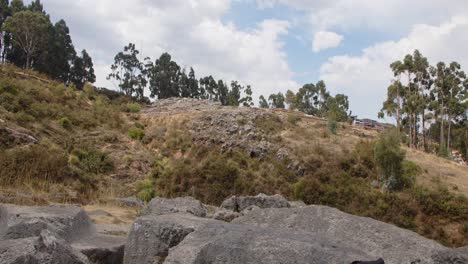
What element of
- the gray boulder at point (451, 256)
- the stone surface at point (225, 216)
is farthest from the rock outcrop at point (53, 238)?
the gray boulder at point (451, 256)

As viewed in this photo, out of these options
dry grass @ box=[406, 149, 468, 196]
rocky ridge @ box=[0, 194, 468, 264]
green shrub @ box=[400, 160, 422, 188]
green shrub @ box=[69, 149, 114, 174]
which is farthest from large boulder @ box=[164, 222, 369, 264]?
dry grass @ box=[406, 149, 468, 196]

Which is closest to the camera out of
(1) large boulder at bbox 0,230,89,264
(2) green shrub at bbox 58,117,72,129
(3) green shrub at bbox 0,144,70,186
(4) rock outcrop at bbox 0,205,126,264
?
(1) large boulder at bbox 0,230,89,264

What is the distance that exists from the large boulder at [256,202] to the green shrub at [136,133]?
22717 mm

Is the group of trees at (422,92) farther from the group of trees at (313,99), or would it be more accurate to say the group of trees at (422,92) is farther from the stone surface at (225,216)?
the stone surface at (225,216)

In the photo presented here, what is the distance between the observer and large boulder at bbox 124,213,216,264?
15.4 ft

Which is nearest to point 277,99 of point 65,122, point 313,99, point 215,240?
point 313,99

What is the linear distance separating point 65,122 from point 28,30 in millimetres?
27450

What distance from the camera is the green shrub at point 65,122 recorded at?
1039 inches

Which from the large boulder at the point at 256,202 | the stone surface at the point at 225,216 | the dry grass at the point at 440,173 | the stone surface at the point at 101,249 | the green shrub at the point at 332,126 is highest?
the green shrub at the point at 332,126

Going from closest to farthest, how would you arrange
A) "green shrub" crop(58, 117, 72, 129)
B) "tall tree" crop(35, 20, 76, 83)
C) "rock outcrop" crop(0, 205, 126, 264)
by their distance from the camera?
"rock outcrop" crop(0, 205, 126, 264) → "green shrub" crop(58, 117, 72, 129) → "tall tree" crop(35, 20, 76, 83)

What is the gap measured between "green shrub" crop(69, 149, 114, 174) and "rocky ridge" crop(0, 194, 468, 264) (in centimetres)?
1679

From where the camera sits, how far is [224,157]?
31.0 meters

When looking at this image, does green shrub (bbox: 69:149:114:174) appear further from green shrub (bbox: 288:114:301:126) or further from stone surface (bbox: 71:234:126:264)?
stone surface (bbox: 71:234:126:264)

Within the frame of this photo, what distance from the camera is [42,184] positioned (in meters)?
9.99
